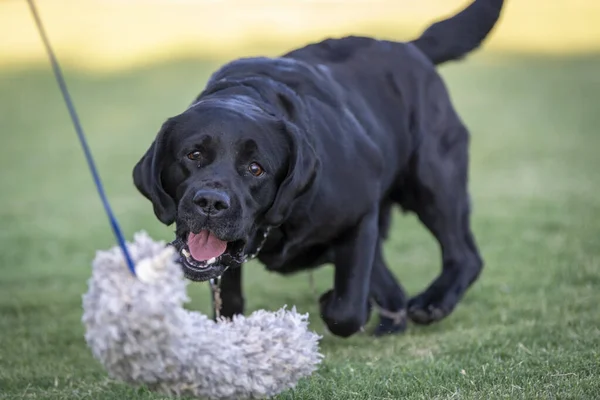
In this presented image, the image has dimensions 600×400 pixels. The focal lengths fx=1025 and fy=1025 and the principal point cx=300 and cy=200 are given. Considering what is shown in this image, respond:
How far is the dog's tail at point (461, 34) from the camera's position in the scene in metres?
5.78

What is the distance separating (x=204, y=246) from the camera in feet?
12.2

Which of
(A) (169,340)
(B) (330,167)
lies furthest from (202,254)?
(A) (169,340)

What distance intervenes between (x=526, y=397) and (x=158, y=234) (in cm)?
546

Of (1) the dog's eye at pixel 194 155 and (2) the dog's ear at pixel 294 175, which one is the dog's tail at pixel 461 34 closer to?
(2) the dog's ear at pixel 294 175

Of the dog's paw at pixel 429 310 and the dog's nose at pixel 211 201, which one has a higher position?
the dog's nose at pixel 211 201

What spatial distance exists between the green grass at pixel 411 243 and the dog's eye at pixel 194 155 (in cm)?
88

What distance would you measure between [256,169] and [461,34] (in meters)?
2.36

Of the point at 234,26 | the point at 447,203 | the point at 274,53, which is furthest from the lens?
the point at 234,26

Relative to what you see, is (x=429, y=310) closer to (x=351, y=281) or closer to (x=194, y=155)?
(x=351, y=281)

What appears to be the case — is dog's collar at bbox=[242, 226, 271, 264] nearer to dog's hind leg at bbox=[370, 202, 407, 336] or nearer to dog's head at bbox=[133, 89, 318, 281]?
dog's head at bbox=[133, 89, 318, 281]

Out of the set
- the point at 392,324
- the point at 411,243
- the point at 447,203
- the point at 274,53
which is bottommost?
the point at 274,53

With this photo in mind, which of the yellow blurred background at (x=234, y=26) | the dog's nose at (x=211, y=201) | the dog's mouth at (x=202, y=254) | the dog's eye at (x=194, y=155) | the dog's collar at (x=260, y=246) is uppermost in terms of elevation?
the dog's eye at (x=194, y=155)

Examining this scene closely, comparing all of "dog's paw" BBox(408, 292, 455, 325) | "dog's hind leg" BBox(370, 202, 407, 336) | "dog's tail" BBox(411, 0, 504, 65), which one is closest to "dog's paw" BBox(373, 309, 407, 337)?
"dog's hind leg" BBox(370, 202, 407, 336)

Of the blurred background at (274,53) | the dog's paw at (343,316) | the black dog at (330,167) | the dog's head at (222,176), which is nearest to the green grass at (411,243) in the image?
the blurred background at (274,53)
